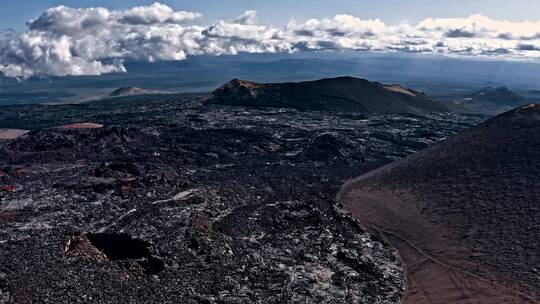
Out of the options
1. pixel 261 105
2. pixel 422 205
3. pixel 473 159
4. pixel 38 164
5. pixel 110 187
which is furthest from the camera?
pixel 261 105

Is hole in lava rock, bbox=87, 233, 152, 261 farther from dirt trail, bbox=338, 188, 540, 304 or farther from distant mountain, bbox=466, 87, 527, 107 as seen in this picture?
distant mountain, bbox=466, 87, 527, 107

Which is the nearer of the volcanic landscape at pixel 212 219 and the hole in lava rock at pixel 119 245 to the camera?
the volcanic landscape at pixel 212 219

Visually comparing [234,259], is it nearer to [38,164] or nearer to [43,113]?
[38,164]

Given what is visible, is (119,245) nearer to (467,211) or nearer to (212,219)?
(212,219)

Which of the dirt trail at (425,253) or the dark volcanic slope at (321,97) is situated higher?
the dark volcanic slope at (321,97)

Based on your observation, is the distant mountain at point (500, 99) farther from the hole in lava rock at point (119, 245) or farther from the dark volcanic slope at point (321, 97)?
the hole in lava rock at point (119, 245)

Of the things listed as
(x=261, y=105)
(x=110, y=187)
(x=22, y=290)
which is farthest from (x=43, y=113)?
(x=22, y=290)

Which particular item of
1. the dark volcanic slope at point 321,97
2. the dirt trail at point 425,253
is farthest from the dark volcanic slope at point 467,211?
the dark volcanic slope at point 321,97

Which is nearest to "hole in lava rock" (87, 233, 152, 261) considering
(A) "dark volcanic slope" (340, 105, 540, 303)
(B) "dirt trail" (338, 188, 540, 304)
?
(B) "dirt trail" (338, 188, 540, 304)
